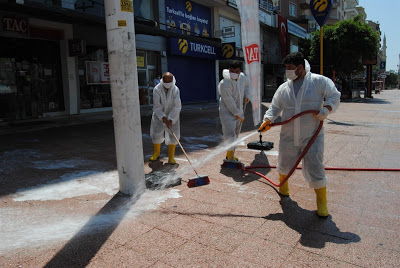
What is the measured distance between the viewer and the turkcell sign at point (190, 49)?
681 inches

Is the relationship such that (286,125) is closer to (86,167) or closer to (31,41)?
(86,167)

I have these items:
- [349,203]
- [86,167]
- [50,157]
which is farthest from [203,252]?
[50,157]

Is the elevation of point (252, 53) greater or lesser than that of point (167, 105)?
greater

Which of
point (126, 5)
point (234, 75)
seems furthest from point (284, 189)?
point (126, 5)

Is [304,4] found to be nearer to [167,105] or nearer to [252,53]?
[252,53]

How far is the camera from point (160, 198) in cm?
401

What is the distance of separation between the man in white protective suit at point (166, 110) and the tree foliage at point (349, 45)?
70.9 feet

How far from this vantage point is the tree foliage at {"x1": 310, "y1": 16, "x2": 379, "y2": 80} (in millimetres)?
23203

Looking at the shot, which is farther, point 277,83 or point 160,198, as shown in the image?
point 277,83

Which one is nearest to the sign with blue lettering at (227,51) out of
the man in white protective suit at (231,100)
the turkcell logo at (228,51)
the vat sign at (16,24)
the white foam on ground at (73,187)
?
the turkcell logo at (228,51)

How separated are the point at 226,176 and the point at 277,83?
1053 inches

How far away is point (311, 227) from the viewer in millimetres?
3244

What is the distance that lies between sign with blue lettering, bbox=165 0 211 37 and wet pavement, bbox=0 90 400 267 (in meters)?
12.6

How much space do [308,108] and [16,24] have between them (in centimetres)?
995
